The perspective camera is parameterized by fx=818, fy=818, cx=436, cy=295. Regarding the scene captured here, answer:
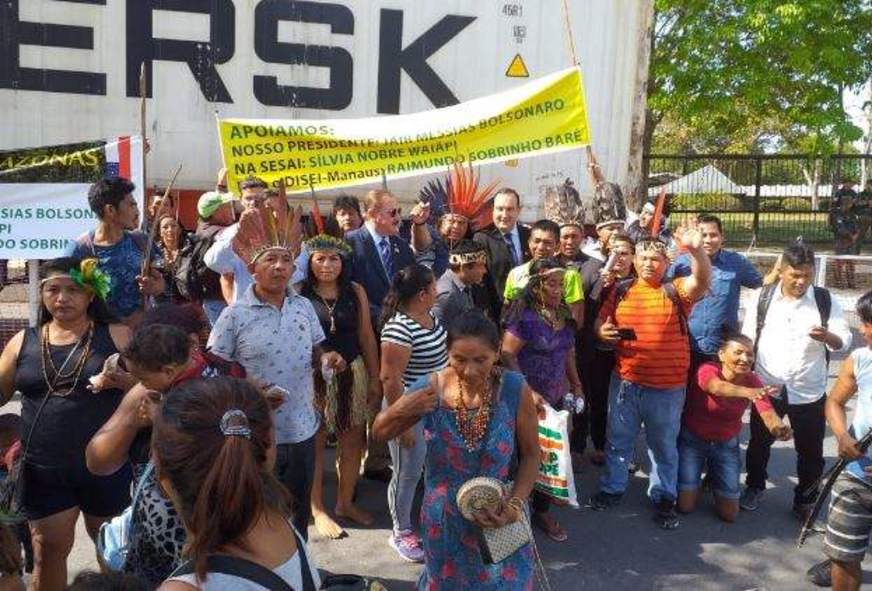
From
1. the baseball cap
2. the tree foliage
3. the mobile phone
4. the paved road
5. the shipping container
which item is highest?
the tree foliage

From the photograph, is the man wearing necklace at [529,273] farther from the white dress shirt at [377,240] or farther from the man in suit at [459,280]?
the white dress shirt at [377,240]

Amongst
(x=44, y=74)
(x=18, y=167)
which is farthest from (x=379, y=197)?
(x=44, y=74)

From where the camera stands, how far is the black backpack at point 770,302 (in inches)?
184

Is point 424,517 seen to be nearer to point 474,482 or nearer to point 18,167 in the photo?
point 474,482

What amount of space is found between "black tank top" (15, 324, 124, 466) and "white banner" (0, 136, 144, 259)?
335cm

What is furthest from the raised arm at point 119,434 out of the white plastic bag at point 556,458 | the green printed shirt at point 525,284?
the green printed shirt at point 525,284

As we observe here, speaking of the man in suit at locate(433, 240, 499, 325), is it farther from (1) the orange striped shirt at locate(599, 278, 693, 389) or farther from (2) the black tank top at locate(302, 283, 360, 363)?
(1) the orange striped shirt at locate(599, 278, 693, 389)

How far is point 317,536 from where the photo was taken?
4.41 m

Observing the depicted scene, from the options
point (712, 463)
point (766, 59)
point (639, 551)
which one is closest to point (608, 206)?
point (712, 463)

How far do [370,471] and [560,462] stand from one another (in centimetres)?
180

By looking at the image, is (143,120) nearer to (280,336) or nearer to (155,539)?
(280,336)

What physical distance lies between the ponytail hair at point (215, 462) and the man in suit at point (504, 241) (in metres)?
3.51

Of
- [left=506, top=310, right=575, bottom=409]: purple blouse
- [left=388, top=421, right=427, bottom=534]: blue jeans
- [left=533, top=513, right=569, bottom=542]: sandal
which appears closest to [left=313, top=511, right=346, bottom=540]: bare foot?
[left=388, top=421, right=427, bottom=534]: blue jeans

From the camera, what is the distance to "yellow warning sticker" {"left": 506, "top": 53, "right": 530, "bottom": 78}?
750 cm
